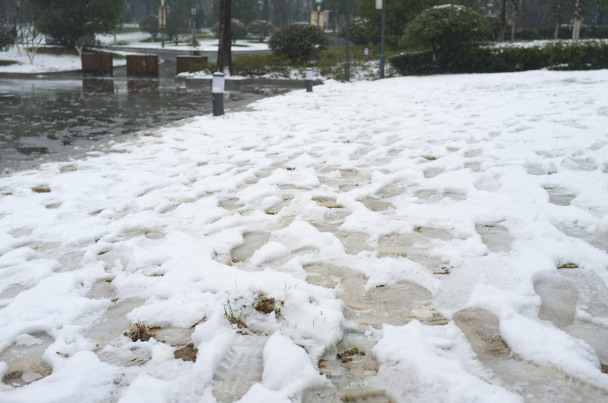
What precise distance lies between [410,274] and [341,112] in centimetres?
697

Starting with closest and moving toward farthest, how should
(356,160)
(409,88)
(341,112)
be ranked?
(356,160), (341,112), (409,88)

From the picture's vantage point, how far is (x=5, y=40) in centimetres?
2698

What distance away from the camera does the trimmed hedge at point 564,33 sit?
31653mm

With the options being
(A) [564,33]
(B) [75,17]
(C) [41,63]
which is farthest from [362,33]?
(C) [41,63]

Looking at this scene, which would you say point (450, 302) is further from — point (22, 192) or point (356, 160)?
point (22, 192)

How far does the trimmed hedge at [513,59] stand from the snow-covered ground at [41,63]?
17918 mm

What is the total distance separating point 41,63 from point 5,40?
3.60 metres

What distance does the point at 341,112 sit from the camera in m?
8.94

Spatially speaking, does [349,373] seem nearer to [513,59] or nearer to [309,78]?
[309,78]

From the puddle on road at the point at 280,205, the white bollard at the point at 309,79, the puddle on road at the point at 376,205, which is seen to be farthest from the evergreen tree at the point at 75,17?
the puddle on road at the point at 376,205

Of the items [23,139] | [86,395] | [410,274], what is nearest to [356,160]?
[410,274]

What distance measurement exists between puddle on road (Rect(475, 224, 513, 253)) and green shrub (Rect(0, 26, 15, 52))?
3212cm

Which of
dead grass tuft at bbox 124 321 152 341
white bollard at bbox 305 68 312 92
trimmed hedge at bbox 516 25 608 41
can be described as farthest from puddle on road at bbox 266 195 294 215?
trimmed hedge at bbox 516 25 608 41

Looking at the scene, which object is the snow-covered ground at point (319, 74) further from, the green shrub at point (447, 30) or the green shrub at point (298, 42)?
the green shrub at point (447, 30)
